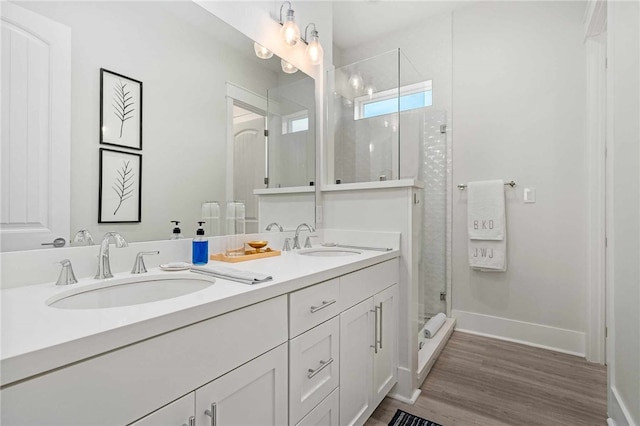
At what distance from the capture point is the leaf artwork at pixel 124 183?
110cm

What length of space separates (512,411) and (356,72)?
2439 mm

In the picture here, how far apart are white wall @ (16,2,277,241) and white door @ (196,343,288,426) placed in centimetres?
68

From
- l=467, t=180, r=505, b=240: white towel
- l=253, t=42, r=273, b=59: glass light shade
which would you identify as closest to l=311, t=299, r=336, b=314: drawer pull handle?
l=253, t=42, r=273, b=59: glass light shade

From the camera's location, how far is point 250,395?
84 centimetres

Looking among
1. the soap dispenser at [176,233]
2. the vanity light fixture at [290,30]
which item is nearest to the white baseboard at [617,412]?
the soap dispenser at [176,233]

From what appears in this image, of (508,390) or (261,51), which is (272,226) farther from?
(508,390)

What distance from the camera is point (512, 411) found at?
5.36 ft

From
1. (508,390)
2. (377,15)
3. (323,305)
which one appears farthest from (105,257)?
(377,15)

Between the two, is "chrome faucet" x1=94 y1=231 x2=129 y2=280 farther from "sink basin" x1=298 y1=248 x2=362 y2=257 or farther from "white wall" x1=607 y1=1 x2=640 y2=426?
"white wall" x1=607 y1=1 x2=640 y2=426

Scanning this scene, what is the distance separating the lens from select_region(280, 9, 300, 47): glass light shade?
6.08ft

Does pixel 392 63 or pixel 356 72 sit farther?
pixel 356 72

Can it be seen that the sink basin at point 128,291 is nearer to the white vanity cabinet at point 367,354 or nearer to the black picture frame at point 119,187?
the black picture frame at point 119,187

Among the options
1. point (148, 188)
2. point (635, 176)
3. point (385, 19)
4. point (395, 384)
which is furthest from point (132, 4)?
point (385, 19)

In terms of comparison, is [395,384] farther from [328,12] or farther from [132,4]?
[328,12]
